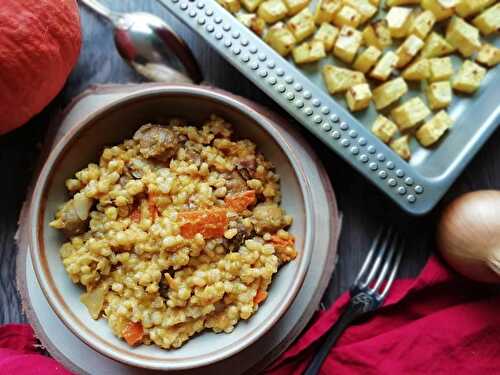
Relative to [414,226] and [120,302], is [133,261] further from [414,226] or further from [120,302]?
[414,226]

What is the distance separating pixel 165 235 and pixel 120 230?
0.14m

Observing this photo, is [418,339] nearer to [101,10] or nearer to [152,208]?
[152,208]

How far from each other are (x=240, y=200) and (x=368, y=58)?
71 cm

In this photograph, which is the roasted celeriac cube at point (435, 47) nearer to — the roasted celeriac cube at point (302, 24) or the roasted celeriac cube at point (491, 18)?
the roasted celeriac cube at point (491, 18)

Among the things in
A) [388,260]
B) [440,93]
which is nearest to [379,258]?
[388,260]

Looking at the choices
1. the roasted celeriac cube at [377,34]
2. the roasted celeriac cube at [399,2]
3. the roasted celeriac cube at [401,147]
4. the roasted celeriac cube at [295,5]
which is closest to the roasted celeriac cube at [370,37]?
the roasted celeriac cube at [377,34]

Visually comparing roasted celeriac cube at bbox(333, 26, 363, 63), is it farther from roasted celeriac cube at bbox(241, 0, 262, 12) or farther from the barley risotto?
the barley risotto

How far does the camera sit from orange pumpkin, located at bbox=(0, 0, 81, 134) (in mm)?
1775

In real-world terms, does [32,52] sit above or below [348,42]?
below

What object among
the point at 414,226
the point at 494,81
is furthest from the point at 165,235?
the point at 494,81

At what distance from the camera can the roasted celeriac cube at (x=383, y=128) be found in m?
2.12

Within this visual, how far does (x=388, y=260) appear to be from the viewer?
2.15 meters

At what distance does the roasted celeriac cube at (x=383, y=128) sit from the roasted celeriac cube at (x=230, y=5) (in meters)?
0.60

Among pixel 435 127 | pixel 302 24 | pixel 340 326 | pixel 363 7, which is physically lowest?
pixel 340 326
